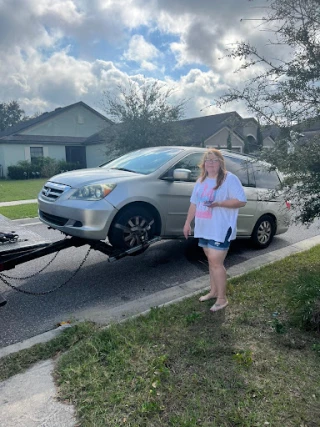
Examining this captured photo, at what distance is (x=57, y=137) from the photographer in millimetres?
30391

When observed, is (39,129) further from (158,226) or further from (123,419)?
(123,419)

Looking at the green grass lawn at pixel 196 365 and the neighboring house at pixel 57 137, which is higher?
the neighboring house at pixel 57 137

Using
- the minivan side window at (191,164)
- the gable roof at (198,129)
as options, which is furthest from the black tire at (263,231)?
the gable roof at (198,129)

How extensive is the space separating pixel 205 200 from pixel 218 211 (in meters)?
0.18

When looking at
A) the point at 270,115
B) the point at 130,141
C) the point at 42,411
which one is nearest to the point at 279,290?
the point at 270,115

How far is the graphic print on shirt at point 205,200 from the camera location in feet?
11.8

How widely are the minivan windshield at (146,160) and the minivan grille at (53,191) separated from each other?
1.10 m

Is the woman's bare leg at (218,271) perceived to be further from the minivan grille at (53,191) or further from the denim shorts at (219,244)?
the minivan grille at (53,191)

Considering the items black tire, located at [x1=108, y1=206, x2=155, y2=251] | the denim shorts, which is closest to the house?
black tire, located at [x1=108, y1=206, x2=155, y2=251]

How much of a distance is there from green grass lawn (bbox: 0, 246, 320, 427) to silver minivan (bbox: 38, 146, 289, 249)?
117 cm

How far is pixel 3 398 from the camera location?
249 centimetres

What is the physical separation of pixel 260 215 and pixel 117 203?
300cm

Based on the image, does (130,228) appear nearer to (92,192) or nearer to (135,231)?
(135,231)

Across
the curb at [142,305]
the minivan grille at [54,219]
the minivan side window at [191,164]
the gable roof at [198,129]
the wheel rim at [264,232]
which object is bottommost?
the curb at [142,305]
